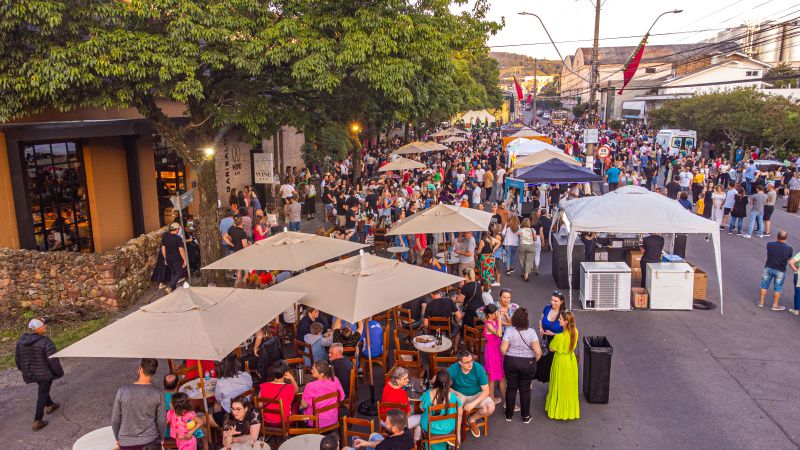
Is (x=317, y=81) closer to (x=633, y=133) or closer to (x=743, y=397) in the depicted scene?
(x=743, y=397)

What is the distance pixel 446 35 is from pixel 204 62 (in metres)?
5.78

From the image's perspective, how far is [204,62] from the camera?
11.4m

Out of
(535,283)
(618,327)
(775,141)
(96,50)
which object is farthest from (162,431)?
(775,141)

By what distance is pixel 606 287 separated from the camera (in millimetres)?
11305

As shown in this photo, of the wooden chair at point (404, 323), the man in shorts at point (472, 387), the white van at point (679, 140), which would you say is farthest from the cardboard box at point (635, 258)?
the white van at point (679, 140)

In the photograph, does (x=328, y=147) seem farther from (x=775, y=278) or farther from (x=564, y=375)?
(x=564, y=375)

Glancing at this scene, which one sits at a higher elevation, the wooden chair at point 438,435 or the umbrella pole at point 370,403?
the wooden chair at point 438,435

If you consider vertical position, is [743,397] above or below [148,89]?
below

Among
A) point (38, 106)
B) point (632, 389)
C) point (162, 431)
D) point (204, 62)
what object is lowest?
point (632, 389)

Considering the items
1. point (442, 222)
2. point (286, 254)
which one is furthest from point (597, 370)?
point (286, 254)

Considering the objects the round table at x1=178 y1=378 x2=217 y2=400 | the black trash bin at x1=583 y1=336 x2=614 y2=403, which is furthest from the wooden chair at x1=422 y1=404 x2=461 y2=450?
the round table at x1=178 y1=378 x2=217 y2=400

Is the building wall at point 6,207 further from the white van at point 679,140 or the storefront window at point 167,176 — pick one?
the white van at point 679,140

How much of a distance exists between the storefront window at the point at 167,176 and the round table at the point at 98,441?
1271 centimetres

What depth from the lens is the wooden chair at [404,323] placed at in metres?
9.31
